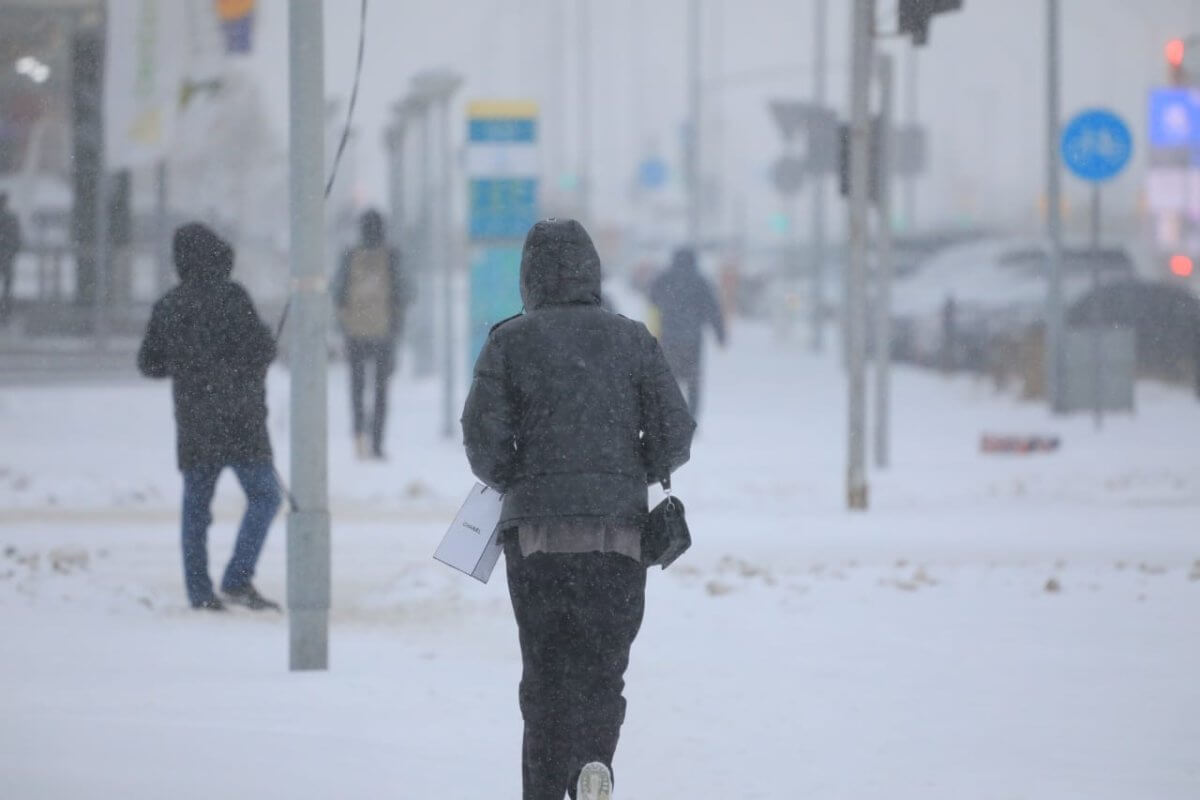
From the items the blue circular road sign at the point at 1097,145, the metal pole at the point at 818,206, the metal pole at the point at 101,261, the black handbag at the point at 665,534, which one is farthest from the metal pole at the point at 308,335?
the metal pole at the point at 818,206

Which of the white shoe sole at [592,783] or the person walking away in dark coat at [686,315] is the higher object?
the person walking away in dark coat at [686,315]

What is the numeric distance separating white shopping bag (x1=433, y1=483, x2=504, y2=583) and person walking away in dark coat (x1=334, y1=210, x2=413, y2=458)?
1065 cm

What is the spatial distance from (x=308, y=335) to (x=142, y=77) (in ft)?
51.4

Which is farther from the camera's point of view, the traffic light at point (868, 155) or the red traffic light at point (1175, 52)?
the red traffic light at point (1175, 52)

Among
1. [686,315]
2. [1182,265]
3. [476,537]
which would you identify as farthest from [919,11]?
[1182,265]

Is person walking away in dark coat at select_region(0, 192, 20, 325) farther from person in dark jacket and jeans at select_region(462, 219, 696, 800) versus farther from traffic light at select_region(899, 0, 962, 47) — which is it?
person in dark jacket and jeans at select_region(462, 219, 696, 800)

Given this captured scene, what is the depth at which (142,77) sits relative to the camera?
71.8 feet

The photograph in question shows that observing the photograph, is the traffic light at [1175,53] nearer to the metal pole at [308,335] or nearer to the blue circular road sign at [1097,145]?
the blue circular road sign at [1097,145]

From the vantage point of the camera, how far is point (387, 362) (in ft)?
51.6

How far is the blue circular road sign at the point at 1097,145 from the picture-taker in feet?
57.7

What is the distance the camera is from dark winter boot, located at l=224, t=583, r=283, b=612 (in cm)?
883

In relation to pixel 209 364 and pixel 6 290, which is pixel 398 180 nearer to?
pixel 6 290

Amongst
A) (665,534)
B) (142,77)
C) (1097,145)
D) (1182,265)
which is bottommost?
(665,534)

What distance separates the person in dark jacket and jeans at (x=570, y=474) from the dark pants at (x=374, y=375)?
1081 cm
